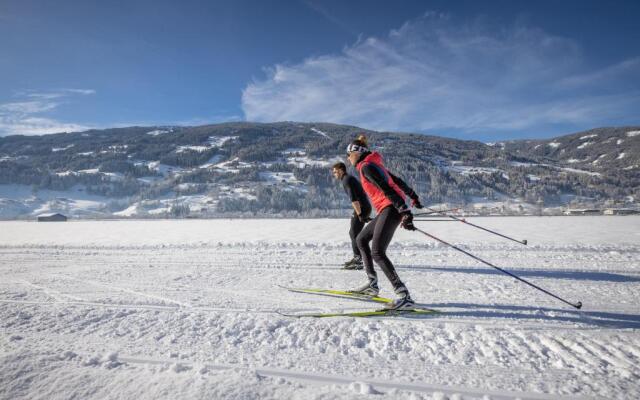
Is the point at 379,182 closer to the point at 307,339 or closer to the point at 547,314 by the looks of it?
the point at 307,339

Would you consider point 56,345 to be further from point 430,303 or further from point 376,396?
point 430,303

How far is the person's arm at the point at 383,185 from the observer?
3.99 metres

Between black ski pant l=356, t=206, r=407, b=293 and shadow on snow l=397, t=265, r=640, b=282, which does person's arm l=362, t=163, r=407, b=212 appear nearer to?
black ski pant l=356, t=206, r=407, b=293

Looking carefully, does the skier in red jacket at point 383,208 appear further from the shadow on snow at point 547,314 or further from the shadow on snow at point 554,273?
the shadow on snow at point 554,273

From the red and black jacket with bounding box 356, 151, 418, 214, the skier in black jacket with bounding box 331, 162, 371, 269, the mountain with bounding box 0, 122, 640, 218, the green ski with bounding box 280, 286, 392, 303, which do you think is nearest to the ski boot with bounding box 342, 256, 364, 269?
the skier in black jacket with bounding box 331, 162, 371, 269

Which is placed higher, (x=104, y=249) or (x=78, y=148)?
(x=78, y=148)

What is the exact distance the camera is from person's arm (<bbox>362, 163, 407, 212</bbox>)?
157 inches

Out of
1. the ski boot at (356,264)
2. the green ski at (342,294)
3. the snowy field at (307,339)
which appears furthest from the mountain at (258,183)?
the green ski at (342,294)

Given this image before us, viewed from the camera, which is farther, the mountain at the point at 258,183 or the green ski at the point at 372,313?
the mountain at the point at 258,183

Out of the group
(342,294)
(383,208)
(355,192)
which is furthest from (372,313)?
(355,192)

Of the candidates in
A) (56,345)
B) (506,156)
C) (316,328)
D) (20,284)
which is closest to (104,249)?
(20,284)

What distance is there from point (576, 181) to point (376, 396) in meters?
140

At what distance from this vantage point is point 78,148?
542ft

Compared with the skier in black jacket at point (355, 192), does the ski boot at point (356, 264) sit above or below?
below
